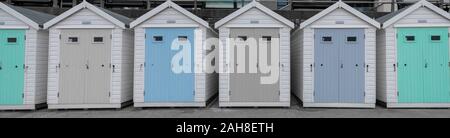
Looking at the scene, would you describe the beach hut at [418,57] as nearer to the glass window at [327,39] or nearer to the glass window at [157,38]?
the glass window at [327,39]

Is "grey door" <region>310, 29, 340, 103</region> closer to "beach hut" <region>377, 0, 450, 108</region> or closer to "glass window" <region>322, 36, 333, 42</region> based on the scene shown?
"glass window" <region>322, 36, 333, 42</region>

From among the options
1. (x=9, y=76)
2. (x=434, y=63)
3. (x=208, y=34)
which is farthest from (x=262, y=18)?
(x=9, y=76)

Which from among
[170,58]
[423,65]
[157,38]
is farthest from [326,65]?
[157,38]

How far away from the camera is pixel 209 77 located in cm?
1053

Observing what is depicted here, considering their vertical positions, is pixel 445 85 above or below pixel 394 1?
below

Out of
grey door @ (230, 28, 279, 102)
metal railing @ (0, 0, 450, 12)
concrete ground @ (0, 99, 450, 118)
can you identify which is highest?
metal railing @ (0, 0, 450, 12)

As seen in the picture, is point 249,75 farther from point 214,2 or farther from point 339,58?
point 214,2

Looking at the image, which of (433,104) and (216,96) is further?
(216,96)

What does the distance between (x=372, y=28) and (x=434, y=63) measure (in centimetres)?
182

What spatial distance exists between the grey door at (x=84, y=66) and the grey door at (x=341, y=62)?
5.54m

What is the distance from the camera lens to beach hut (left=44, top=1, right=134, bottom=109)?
9586 millimetres

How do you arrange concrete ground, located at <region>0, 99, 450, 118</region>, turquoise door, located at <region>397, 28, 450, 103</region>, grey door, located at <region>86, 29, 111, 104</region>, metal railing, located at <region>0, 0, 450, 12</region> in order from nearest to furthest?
concrete ground, located at <region>0, 99, 450, 118</region>
turquoise door, located at <region>397, 28, 450, 103</region>
grey door, located at <region>86, 29, 111, 104</region>
metal railing, located at <region>0, 0, 450, 12</region>

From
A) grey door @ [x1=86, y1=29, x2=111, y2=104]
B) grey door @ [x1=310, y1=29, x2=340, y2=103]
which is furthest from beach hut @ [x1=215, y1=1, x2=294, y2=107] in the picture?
grey door @ [x1=86, y1=29, x2=111, y2=104]

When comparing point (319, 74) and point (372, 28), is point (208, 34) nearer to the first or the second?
point (319, 74)
